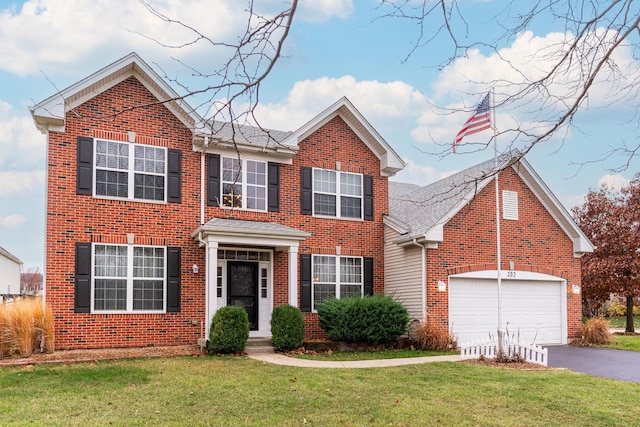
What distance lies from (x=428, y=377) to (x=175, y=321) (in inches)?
285

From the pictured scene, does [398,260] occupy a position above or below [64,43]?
below

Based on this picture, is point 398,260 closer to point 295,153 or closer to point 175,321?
point 295,153

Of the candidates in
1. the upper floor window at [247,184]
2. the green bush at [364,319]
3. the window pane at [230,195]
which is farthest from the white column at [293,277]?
the window pane at [230,195]

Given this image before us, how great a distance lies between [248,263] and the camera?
1648 centimetres

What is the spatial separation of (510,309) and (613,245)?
8.29 m

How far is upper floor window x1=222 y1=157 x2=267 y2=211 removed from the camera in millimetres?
16281

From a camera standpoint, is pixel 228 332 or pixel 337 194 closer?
pixel 228 332

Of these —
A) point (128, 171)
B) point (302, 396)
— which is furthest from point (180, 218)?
point (302, 396)

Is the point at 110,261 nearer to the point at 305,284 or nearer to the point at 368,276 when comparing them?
the point at 305,284

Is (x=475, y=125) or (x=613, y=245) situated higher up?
(x=475, y=125)

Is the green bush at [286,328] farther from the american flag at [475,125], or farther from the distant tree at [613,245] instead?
the distant tree at [613,245]

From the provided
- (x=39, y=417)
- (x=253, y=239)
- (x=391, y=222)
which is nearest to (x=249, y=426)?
(x=39, y=417)

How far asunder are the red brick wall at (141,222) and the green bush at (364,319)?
1.45m

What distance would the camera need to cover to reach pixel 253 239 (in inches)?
600
